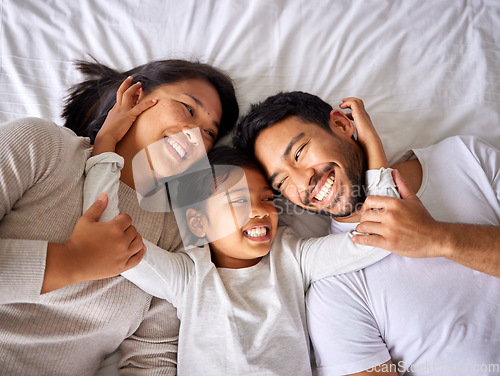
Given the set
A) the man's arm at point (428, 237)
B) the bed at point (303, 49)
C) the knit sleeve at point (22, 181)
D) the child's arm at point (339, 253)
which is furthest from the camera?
the bed at point (303, 49)

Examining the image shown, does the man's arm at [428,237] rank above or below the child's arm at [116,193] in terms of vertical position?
above

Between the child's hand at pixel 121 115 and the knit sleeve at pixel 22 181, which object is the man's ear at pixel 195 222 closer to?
the child's hand at pixel 121 115

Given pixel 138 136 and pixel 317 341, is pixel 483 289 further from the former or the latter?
pixel 138 136

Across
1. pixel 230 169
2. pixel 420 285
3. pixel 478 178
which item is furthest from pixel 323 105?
pixel 420 285

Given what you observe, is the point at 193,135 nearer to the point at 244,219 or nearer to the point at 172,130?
the point at 172,130

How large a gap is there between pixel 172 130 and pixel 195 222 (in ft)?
1.02

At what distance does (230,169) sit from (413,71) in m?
0.87

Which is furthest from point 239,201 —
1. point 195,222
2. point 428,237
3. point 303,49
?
point 303,49

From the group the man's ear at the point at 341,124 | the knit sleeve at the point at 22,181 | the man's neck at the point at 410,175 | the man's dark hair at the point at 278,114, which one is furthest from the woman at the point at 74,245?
the man's neck at the point at 410,175

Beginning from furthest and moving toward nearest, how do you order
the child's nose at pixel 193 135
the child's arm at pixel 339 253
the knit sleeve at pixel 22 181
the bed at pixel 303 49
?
the bed at pixel 303 49
the child's nose at pixel 193 135
the child's arm at pixel 339 253
the knit sleeve at pixel 22 181

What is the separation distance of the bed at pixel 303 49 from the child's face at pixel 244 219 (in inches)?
16.5

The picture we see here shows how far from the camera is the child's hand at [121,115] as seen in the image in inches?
47.4

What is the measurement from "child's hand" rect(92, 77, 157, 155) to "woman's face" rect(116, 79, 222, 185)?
21 millimetres

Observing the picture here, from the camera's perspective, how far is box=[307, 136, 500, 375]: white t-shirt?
3.37 ft
